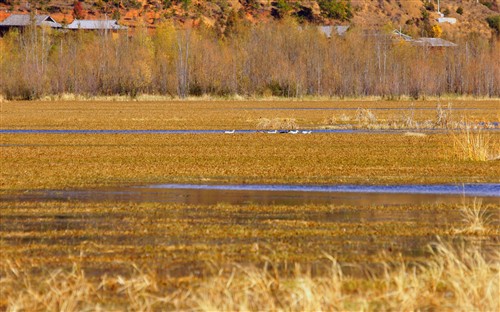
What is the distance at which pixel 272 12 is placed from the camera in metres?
163

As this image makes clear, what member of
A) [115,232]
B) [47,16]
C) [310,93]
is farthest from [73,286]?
[47,16]

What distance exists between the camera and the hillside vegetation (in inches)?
6093

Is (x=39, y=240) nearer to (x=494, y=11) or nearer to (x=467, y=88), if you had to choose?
(x=467, y=88)

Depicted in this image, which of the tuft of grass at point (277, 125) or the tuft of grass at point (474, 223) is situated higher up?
the tuft of grass at point (474, 223)

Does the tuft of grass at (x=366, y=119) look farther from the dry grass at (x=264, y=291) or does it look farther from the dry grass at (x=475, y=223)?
the dry grass at (x=264, y=291)

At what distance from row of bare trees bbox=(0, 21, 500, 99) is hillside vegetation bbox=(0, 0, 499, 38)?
43631 millimetres

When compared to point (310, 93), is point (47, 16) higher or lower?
higher

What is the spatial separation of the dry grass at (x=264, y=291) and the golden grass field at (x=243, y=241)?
25 mm

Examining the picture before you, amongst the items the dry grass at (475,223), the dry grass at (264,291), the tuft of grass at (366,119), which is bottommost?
the tuft of grass at (366,119)

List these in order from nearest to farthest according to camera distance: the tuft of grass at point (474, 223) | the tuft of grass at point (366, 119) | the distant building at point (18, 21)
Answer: the tuft of grass at point (474, 223)
the tuft of grass at point (366, 119)
the distant building at point (18, 21)

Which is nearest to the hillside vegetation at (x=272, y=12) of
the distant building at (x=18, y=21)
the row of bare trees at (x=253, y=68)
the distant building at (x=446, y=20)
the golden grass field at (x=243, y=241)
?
the distant building at (x=446, y=20)

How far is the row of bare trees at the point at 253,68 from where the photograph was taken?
93.3m

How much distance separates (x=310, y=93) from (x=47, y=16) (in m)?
60.3

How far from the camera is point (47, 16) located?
143 metres
